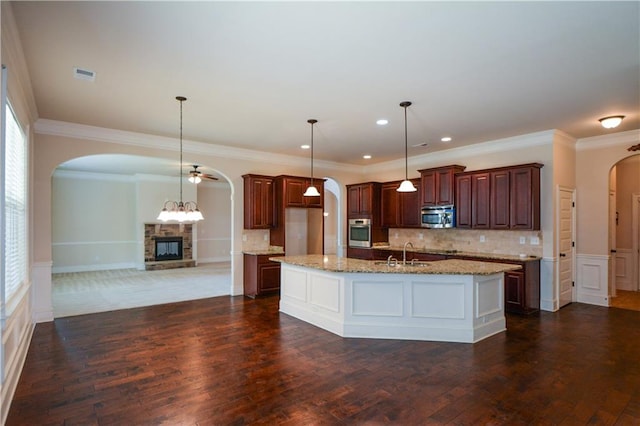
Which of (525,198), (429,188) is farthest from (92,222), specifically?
(525,198)

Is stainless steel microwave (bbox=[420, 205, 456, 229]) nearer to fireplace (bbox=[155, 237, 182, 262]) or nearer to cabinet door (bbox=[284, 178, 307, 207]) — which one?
cabinet door (bbox=[284, 178, 307, 207])

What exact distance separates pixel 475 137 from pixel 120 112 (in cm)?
550

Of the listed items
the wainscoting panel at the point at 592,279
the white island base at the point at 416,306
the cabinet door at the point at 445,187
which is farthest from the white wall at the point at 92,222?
the wainscoting panel at the point at 592,279

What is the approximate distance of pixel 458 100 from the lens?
165 inches

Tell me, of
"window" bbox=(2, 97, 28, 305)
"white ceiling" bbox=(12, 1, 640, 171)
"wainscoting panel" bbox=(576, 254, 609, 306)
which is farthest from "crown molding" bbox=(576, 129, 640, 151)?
"window" bbox=(2, 97, 28, 305)

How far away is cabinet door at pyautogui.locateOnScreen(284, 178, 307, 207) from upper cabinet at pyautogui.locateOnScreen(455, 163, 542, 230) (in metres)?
3.05

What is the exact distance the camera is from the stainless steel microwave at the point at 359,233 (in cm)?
807

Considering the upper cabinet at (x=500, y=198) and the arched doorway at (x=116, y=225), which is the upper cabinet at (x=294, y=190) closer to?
the arched doorway at (x=116, y=225)

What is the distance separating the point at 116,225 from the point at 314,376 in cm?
965

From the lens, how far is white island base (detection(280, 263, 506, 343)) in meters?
4.18

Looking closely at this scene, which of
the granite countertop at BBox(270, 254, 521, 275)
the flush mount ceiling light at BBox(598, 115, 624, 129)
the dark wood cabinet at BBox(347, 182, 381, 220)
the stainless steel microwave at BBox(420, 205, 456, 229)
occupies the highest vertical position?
the flush mount ceiling light at BBox(598, 115, 624, 129)

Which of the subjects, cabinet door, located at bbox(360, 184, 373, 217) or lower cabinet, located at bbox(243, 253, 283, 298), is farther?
cabinet door, located at bbox(360, 184, 373, 217)

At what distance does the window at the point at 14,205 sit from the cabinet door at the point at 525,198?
6.38 m

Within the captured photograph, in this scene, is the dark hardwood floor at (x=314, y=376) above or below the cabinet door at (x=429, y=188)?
below
